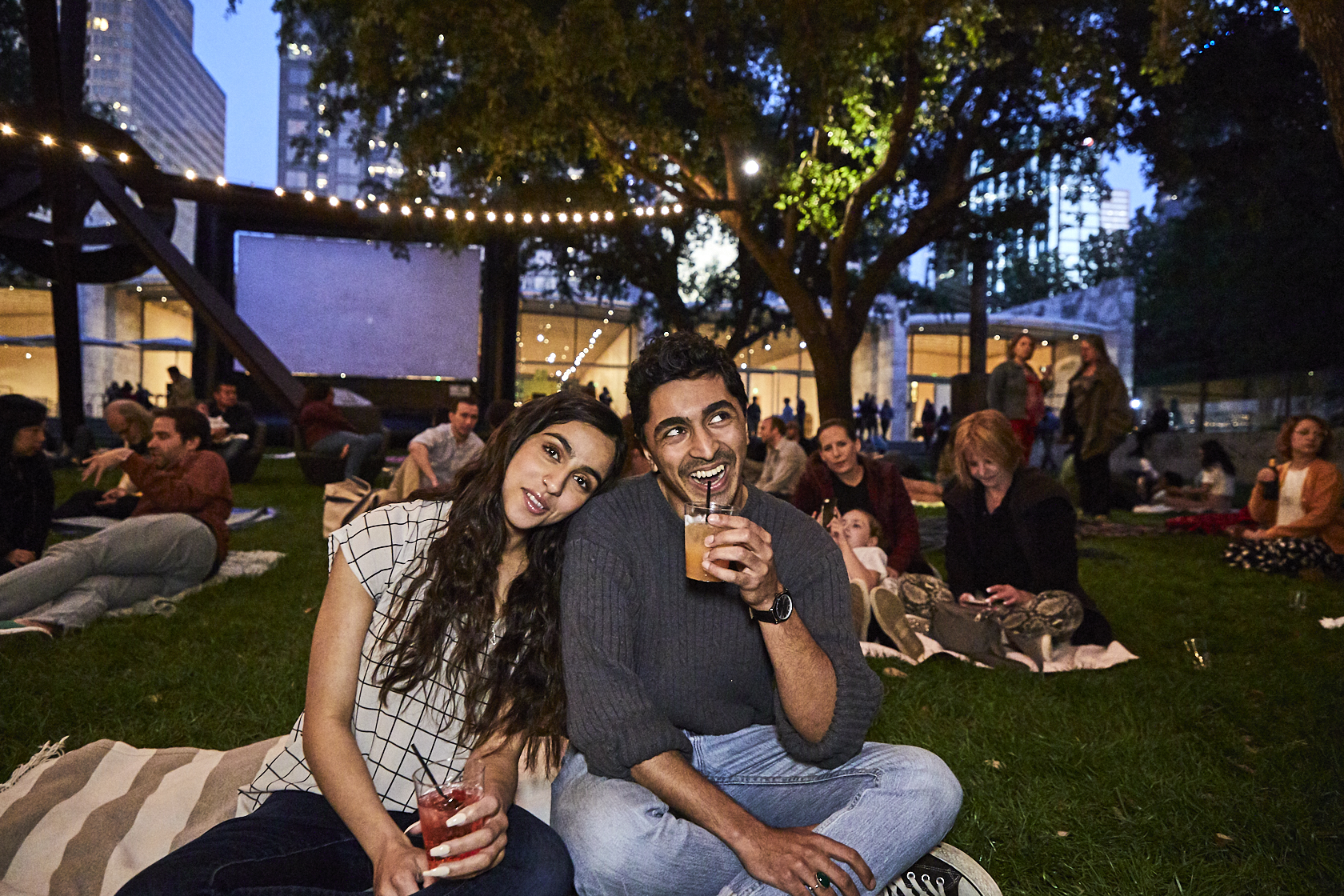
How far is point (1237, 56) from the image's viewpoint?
10211 mm

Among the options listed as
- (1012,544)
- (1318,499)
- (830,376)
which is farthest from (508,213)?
(1318,499)

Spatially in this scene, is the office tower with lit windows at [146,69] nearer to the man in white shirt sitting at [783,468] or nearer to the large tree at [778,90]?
the large tree at [778,90]

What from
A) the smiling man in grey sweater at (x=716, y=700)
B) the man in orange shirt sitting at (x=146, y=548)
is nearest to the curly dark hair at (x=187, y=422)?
the man in orange shirt sitting at (x=146, y=548)

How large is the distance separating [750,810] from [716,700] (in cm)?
28

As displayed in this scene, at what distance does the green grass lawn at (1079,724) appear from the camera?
246cm

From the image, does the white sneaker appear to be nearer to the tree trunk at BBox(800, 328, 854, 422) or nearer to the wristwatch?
the wristwatch

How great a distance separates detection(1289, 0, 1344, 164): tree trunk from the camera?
2852 mm

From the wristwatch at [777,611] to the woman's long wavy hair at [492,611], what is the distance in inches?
21.1

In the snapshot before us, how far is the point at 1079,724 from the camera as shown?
341 centimetres

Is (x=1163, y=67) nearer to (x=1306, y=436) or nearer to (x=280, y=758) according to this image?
(x=1306, y=436)

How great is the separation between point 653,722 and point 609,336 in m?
27.3

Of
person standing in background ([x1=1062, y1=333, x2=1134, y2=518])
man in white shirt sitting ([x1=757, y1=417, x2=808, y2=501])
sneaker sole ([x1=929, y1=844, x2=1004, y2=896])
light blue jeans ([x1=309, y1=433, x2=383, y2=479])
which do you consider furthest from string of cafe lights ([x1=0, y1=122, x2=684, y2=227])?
sneaker sole ([x1=929, y1=844, x2=1004, y2=896])

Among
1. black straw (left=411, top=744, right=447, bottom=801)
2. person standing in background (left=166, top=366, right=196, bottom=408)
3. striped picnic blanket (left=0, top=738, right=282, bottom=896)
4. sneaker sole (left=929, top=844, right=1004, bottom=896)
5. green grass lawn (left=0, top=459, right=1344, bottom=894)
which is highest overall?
person standing in background (left=166, top=366, right=196, bottom=408)

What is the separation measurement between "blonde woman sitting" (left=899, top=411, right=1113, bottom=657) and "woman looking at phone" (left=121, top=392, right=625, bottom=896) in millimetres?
2564
